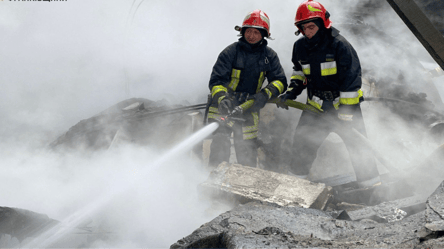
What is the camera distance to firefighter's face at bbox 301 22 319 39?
10.8ft

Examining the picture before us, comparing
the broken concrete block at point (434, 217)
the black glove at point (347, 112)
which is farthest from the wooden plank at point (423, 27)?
the broken concrete block at point (434, 217)

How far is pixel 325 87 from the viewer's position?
139 inches

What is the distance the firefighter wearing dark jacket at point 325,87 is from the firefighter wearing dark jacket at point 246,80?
0.31 m

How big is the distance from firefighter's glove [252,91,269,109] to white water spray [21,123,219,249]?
1.83 ft

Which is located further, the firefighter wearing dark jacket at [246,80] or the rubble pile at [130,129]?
the rubble pile at [130,129]

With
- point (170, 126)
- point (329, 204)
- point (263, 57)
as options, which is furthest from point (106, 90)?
point (329, 204)

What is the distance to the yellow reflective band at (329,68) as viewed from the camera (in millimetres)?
3352

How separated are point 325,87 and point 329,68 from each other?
0.24 meters

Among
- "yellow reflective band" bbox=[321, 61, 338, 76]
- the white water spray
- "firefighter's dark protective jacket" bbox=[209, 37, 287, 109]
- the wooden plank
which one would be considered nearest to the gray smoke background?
the white water spray

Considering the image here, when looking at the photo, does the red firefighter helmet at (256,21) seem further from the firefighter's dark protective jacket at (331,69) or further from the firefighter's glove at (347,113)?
the firefighter's glove at (347,113)

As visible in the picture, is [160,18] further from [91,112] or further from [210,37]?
[91,112]

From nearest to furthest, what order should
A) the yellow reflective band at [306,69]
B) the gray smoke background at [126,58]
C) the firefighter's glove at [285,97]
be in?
the yellow reflective band at [306,69] < the firefighter's glove at [285,97] < the gray smoke background at [126,58]

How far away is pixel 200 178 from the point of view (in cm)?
427

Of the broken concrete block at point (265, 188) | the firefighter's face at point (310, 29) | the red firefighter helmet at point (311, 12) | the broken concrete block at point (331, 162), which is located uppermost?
the red firefighter helmet at point (311, 12)
